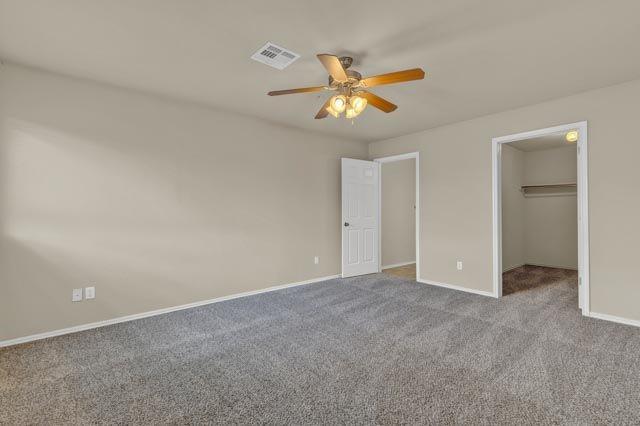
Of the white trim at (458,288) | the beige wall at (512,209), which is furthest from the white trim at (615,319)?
the beige wall at (512,209)

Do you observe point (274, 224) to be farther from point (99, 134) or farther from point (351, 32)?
point (351, 32)

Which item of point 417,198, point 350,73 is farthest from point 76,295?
point 417,198

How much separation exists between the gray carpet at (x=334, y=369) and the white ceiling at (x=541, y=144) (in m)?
3.22

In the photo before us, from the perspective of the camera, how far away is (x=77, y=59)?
2.65 metres

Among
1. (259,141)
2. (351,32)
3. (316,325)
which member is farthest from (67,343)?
(351,32)

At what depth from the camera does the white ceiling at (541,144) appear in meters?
5.41

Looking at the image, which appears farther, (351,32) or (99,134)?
(99,134)

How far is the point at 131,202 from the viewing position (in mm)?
3344

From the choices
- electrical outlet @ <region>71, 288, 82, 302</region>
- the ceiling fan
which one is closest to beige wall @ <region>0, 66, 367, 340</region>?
electrical outlet @ <region>71, 288, 82, 302</region>

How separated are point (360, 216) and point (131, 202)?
3.52 metres

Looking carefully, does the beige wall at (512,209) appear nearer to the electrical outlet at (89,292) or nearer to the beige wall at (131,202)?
the beige wall at (131,202)

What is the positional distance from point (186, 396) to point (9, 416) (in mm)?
994

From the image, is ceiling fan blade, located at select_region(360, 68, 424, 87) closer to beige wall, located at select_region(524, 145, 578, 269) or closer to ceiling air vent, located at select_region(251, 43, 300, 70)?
ceiling air vent, located at select_region(251, 43, 300, 70)

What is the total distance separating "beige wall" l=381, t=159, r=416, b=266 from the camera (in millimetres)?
6125
